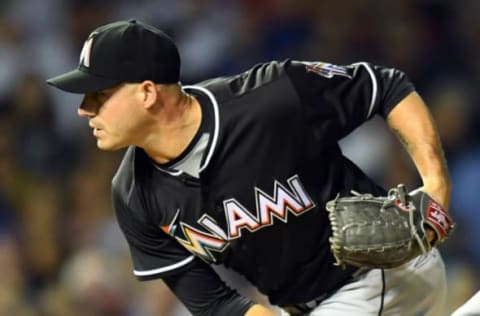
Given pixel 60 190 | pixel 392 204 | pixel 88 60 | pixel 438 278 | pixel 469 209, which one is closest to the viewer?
pixel 392 204

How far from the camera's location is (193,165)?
8.86 feet

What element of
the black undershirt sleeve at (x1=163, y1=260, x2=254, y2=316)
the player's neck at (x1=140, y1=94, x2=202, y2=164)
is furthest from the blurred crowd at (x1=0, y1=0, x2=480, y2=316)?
the player's neck at (x1=140, y1=94, x2=202, y2=164)

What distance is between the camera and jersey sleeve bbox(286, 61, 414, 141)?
271 centimetres

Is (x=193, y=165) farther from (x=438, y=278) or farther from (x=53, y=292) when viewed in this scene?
(x=53, y=292)

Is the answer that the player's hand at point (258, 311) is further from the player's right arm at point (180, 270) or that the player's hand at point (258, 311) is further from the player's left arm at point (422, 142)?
the player's left arm at point (422, 142)

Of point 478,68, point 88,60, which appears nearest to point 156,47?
point 88,60

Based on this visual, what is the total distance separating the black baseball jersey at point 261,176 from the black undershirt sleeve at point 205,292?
28 millimetres

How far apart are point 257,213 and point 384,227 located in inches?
14.6

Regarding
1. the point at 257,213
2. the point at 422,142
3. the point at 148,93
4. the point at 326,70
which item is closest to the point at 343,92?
the point at 326,70

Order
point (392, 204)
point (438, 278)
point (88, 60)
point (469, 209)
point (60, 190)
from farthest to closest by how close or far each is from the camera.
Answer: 1. point (60, 190)
2. point (469, 209)
3. point (438, 278)
4. point (88, 60)
5. point (392, 204)

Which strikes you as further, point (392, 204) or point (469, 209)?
point (469, 209)

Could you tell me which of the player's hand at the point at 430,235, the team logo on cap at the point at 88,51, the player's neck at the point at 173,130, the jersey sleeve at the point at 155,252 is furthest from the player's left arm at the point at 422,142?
the team logo on cap at the point at 88,51

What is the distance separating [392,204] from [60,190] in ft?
8.84

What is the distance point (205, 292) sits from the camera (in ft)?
9.34
